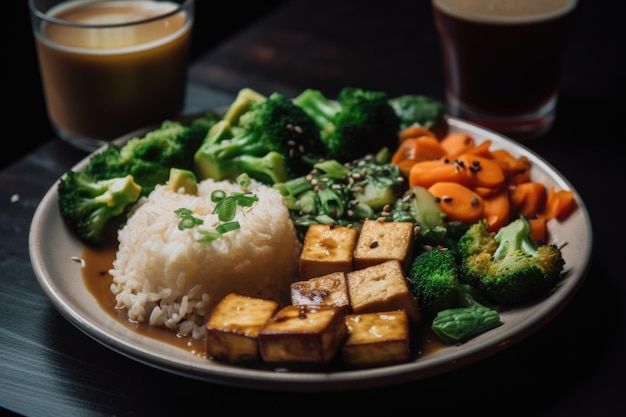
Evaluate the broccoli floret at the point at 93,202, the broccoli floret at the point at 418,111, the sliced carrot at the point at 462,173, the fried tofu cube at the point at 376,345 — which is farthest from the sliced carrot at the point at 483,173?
the broccoli floret at the point at 93,202

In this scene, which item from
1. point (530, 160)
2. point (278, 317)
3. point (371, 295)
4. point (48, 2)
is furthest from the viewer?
point (48, 2)

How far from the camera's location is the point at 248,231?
3035 millimetres

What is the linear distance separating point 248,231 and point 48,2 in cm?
214

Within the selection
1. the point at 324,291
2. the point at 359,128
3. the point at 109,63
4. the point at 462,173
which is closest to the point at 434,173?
the point at 462,173

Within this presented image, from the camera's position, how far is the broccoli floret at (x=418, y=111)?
400 cm

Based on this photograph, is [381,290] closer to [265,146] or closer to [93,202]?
[265,146]

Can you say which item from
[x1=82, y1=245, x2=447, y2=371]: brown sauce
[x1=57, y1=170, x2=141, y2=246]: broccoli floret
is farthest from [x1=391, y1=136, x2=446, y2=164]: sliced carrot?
[x1=57, y1=170, x2=141, y2=246]: broccoli floret

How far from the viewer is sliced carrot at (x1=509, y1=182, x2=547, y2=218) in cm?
341

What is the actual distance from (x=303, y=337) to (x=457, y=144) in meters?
1.73

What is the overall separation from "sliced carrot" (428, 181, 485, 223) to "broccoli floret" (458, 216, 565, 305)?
155 mm

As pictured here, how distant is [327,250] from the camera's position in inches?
119

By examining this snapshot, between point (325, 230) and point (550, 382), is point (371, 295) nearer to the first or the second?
point (325, 230)

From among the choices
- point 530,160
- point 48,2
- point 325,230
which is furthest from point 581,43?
point 48,2

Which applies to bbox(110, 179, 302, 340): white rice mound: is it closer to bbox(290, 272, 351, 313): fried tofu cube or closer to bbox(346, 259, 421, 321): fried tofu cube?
bbox(290, 272, 351, 313): fried tofu cube
